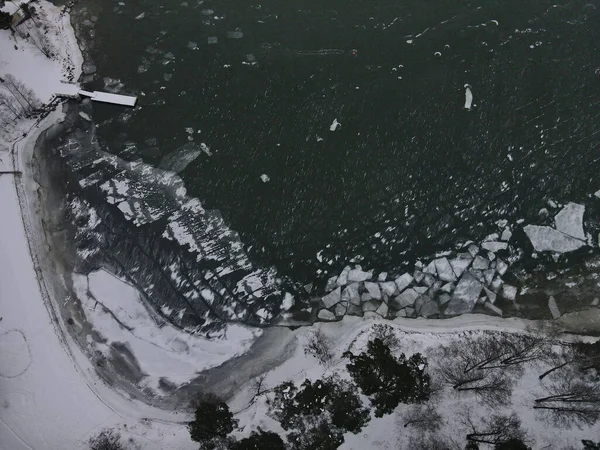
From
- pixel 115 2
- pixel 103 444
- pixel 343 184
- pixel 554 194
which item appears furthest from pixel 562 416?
pixel 115 2

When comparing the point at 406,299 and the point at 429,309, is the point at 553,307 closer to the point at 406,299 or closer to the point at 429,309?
the point at 429,309

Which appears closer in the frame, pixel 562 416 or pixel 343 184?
pixel 562 416

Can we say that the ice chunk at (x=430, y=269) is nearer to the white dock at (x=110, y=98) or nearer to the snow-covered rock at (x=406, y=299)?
the snow-covered rock at (x=406, y=299)

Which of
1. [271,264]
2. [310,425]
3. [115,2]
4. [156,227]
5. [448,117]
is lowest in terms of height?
[310,425]

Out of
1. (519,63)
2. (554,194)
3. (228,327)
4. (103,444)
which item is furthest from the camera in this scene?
(519,63)

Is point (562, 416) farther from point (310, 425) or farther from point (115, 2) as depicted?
point (115, 2)

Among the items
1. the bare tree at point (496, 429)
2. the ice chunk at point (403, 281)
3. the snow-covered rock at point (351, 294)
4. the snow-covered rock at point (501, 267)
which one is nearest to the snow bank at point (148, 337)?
the snow-covered rock at point (351, 294)

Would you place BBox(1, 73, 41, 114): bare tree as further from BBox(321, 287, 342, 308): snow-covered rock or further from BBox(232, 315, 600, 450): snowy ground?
BBox(232, 315, 600, 450): snowy ground
